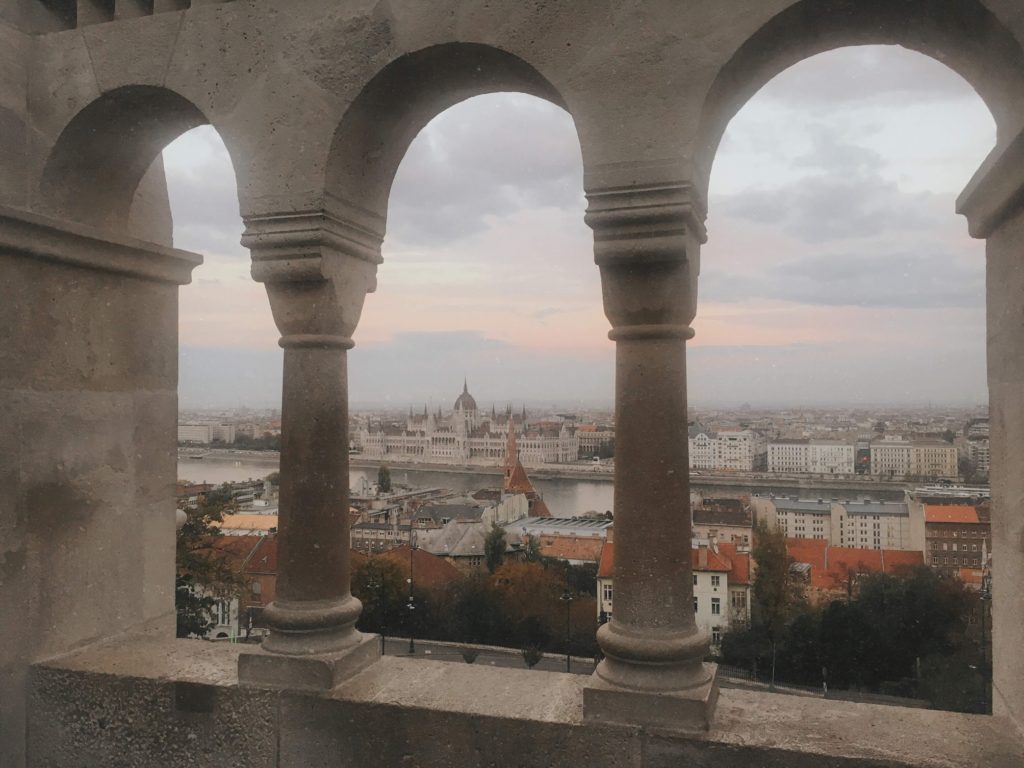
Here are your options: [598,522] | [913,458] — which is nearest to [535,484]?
[598,522]

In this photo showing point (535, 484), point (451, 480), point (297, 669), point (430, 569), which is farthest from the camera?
point (451, 480)

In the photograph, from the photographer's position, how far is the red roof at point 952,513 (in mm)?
6145

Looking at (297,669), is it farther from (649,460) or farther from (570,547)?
(570,547)

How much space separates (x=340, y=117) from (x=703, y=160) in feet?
4.93

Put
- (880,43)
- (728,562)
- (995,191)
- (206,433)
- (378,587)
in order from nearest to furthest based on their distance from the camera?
(995,191)
(880,43)
(206,433)
(728,562)
(378,587)

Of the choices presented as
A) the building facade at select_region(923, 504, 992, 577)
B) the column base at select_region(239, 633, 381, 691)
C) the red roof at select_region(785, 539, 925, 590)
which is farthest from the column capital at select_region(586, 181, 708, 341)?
the red roof at select_region(785, 539, 925, 590)

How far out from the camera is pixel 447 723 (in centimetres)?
305

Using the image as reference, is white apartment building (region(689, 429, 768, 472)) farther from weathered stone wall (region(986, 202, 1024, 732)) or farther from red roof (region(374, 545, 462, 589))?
red roof (region(374, 545, 462, 589))

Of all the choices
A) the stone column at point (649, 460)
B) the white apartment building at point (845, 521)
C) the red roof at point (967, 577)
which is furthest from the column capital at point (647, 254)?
the white apartment building at point (845, 521)

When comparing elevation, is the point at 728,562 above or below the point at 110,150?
below

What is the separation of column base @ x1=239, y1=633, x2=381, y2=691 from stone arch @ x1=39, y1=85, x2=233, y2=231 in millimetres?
2366

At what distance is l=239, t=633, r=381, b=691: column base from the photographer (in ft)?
10.8

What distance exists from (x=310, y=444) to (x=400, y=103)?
1544 millimetres

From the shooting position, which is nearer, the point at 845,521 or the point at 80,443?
the point at 80,443
